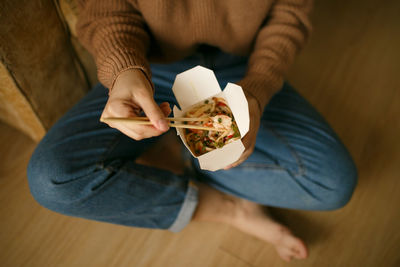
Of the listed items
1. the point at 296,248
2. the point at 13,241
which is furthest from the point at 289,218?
the point at 13,241

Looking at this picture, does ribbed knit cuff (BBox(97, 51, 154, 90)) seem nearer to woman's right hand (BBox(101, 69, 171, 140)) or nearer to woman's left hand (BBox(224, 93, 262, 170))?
woman's right hand (BBox(101, 69, 171, 140))

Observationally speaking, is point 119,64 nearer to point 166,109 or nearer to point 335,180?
point 166,109

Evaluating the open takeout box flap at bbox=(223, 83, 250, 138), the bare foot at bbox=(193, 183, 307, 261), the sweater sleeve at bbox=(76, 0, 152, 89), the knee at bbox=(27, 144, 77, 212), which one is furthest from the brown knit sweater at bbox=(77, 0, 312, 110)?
the bare foot at bbox=(193, 183, 307, 261)

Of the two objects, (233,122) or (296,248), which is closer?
(233,122)

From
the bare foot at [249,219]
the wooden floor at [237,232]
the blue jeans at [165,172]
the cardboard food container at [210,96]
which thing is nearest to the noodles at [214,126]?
the cardboard food container at [210,96]

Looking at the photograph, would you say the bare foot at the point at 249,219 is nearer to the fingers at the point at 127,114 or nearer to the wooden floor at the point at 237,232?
the wooden floor at the point at 237,232

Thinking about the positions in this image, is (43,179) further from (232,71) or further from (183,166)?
(232,71)

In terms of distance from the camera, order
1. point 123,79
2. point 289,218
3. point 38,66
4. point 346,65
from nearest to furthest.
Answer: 1. point 123,79
2. point 38,66
3. point 289,218
4. point 346,65


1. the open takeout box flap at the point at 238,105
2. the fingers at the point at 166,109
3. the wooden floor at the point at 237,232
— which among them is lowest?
the wooden floor at the point at 237,232
